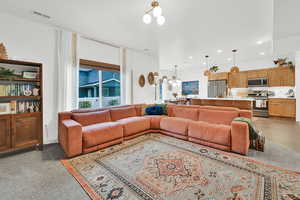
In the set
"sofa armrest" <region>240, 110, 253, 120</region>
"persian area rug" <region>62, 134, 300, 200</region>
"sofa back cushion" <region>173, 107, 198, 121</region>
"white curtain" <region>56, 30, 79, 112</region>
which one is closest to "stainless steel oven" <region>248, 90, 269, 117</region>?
"sofa armrest" <region>240, 110, 253, 120</region>

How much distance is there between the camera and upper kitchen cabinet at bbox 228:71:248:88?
6965 mm

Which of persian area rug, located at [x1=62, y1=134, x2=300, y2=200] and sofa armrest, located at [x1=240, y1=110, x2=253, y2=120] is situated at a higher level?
sofa armrest, located at [x1=240, y1=110, x2=253, y2=120]

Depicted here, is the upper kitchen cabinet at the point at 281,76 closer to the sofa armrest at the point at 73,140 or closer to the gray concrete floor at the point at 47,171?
the gray concrete floor at the point at 47,171

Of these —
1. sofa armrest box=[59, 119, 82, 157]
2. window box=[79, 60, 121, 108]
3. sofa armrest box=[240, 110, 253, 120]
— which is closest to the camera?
sofa armrest box=[59, 119, 82, 157]

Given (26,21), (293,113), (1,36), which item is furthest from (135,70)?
(293,113)

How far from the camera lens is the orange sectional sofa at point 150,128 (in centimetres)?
249

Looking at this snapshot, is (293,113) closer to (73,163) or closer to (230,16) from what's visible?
(230,16)

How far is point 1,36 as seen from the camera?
2713 millimetres

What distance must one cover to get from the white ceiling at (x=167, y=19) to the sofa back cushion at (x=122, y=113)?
2138mm

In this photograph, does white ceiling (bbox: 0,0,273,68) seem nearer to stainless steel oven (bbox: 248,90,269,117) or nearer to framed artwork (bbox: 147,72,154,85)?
framed artwork (bbox: 147,72,154,85)

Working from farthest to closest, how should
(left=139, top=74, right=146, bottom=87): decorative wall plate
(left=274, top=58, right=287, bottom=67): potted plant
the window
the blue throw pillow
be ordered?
(left=274, top=58, right=287, bottom=67): potted plant
(left=139, top=74, right=146, bottom=87): decorative wall plate
the blue throw pillow
the window

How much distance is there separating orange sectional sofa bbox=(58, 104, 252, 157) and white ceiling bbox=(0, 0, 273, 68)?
2092 millimetres

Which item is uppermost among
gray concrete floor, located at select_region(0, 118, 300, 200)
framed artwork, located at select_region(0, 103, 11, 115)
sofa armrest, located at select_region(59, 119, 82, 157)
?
framed artwork, located at select_region(0, 103, 11, 115)

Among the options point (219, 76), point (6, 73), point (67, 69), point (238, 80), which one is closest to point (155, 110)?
point (67, 69)
